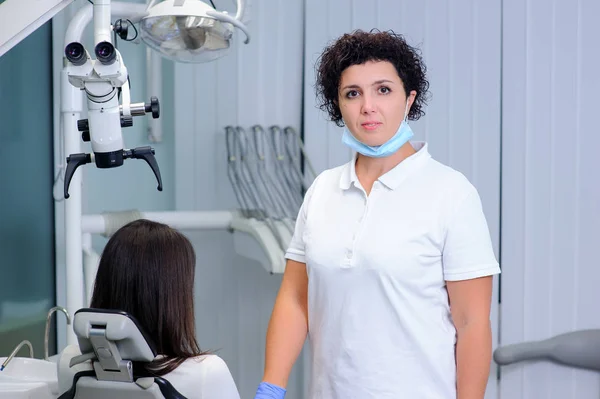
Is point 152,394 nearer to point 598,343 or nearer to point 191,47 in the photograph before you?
point 191,47

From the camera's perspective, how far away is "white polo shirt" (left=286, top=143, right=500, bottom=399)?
4.88 feet

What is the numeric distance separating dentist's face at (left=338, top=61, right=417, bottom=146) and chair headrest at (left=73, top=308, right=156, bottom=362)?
24.0 inches

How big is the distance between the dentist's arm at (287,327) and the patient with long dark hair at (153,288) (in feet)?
0.71

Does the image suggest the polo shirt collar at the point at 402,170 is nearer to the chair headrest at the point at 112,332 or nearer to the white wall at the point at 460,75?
the chair headrest at the point at 112,332

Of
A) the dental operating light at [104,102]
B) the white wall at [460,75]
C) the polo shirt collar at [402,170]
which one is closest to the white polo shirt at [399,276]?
the polo shirt collar at [402,170]

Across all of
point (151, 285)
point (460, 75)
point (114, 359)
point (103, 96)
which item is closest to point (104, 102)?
point (103, 96)

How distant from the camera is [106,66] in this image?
51.5 inches

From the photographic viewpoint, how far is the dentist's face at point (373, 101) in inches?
61.7

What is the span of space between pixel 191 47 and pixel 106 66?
0.58m

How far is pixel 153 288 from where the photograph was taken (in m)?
1.40

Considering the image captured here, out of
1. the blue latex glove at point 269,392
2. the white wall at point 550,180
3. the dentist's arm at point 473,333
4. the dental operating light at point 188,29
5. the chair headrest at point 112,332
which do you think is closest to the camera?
the chair headrest at point 112,332

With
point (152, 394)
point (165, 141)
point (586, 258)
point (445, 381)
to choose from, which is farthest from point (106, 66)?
point (586, 258)

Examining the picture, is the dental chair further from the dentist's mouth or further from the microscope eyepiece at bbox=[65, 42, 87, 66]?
the dentist's mouth

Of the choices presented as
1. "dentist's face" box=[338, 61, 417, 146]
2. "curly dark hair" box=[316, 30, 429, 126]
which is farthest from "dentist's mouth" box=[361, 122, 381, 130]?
"curly dark hair" box=[316, 30, 429, 126]
